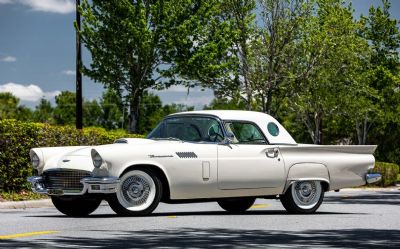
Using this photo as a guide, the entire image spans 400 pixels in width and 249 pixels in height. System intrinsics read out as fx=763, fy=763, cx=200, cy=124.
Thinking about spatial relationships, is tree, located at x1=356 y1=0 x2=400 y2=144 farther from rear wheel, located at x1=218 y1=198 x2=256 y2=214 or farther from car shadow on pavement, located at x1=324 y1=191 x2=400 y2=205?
rear wheel, located at x1=218 y1=198 x2=256 y2=214

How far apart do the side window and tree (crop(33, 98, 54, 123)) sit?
80363mm

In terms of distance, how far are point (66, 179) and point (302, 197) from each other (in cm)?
408

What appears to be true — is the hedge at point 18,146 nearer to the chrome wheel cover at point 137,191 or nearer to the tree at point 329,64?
the chrome wheel cover at point 137,191

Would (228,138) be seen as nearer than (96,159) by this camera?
No

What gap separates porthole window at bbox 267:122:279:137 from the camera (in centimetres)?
1283

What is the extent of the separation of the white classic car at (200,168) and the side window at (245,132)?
2 cm

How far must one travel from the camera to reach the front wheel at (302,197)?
12734mm

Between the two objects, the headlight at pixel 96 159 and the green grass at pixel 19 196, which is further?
the green grass at pixel 19 196

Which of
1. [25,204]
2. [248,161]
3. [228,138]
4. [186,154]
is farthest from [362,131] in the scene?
[186,154]

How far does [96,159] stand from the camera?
1098cm

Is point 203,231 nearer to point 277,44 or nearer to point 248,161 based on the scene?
point 248,161

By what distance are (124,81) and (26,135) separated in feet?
58.3

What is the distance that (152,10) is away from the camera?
106 ft

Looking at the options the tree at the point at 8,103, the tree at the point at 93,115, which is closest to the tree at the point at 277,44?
the tree at the point at 8,103
